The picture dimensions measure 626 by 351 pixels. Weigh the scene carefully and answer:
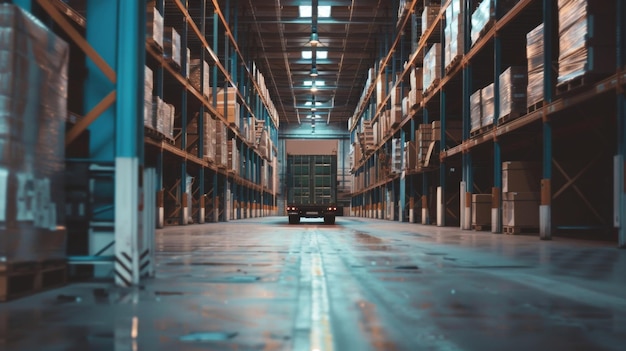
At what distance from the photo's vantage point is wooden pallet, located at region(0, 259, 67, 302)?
13.5 ft

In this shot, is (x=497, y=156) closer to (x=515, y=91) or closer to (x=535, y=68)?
(x=515, y=91)

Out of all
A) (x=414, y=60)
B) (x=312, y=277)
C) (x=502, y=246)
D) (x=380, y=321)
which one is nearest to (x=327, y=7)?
(x=414, y=60)

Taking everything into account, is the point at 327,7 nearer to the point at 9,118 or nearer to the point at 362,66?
the point at 362,66

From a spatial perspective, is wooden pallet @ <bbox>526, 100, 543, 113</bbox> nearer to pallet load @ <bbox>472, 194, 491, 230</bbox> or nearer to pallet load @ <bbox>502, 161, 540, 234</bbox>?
pallet load @ <bbox>502, 161, 540, 234</bbox>

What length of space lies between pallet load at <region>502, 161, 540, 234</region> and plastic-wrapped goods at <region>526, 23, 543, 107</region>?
230cm

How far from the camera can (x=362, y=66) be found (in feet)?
131

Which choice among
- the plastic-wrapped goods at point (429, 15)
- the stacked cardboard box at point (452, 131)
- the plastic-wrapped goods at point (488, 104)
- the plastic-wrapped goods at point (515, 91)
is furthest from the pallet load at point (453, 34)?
the plastic-wrapped goods at point (515, 91)

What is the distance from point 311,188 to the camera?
2531 centimetres

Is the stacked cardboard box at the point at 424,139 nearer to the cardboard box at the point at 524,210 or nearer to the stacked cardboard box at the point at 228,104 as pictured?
the cardboard box at the point at 524,210

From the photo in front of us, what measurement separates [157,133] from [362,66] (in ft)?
89.1

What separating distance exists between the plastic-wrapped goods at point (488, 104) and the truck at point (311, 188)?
10.5 m

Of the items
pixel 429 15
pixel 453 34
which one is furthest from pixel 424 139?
pixel 453 34

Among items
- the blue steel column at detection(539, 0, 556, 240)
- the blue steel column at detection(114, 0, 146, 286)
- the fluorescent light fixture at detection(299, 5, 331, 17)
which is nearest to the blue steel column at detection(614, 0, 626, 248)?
the blue steel column at detection(539, 0, 556, 240)

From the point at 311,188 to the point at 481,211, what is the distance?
1014cm
